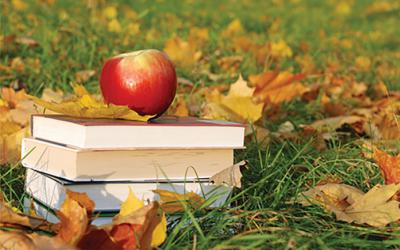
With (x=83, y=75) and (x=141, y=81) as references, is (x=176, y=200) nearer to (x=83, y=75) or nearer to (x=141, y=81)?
(x=141, y=81)

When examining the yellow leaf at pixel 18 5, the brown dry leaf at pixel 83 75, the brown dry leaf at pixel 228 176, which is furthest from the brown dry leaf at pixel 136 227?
the yellow leaf at pixel 18 5

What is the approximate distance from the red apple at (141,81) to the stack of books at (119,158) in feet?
0.19

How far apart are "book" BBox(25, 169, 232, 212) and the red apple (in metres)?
0.22

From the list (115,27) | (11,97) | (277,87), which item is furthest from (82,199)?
(115,27)

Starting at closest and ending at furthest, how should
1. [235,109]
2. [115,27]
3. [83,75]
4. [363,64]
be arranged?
1. [235,109]
2. [83,75]
3. [115,27]
4. [363,64]

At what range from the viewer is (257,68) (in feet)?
12.6

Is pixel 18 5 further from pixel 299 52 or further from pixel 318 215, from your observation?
pixel 318 215

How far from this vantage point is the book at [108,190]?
1.70m

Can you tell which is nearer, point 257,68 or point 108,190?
point 108,190

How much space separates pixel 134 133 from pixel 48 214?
0.25 m

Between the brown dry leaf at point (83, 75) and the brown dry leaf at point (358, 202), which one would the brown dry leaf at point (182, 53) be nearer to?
the brown dry leaf at point (83, 75)

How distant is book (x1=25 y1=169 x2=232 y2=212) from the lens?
5.59 ft

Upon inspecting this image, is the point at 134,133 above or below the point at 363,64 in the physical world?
above

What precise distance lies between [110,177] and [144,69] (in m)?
0.28
